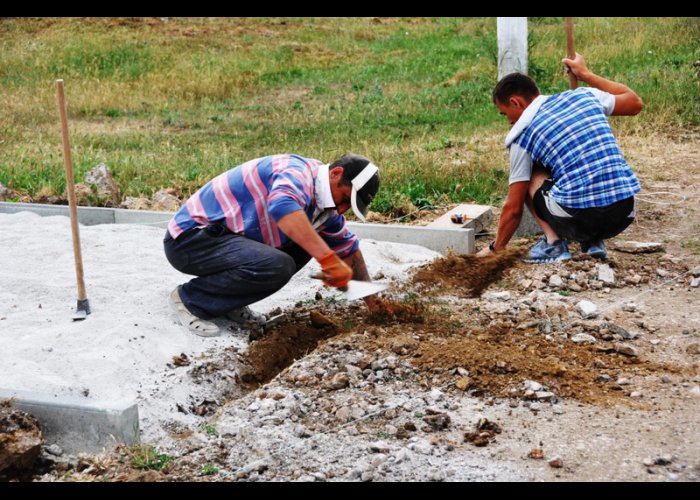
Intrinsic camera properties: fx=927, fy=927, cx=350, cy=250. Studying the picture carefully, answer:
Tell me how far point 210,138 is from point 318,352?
6.80 metres

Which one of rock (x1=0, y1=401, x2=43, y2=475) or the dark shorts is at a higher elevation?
the dark shorts

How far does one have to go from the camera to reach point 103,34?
1825cm

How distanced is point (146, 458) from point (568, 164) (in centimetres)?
345

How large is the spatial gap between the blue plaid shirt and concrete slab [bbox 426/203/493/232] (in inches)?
36.4

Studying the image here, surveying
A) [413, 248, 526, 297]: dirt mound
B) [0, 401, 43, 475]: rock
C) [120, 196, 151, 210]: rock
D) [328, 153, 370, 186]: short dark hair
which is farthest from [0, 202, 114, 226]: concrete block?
[0, 401, 43, 475]: rock

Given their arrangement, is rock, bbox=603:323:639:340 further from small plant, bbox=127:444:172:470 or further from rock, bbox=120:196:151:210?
rock, bbox=120:196:151:210

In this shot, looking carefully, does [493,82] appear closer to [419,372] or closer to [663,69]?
[663,69]

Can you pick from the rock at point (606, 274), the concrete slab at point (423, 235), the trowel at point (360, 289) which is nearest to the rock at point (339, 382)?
the trowel at point (360, 289)

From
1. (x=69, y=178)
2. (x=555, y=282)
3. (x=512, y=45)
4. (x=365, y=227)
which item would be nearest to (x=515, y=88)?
(x=555, y=282)

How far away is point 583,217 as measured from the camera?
598cm

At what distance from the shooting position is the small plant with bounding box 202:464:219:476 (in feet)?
11.9

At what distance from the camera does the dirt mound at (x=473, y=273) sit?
18.9 ft

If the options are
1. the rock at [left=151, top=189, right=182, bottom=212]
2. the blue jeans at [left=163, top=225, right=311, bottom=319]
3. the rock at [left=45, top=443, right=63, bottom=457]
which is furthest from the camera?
the rock at [left=151, top=189, right=182, bottom=212]

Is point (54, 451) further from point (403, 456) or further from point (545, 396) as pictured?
point (545, 396)
